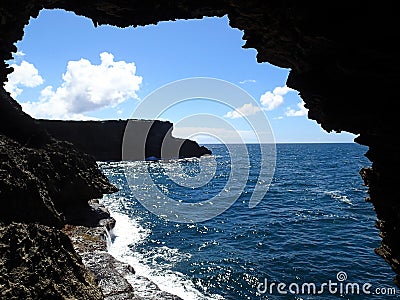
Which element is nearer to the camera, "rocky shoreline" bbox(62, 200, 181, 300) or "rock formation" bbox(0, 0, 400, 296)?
"rock formation" bbox(0, 0, 400, 296)

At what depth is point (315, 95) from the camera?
1045 centimetres

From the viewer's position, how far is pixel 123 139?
109375mm

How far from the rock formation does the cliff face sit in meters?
81.9

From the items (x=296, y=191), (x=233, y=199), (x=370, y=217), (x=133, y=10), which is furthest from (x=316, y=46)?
(x=296, y=191)

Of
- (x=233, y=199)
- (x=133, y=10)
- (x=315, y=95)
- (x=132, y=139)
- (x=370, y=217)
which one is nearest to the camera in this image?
(x=315, y=95)

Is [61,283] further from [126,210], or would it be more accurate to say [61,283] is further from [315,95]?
[126,210]

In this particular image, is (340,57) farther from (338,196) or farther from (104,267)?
(338,196)

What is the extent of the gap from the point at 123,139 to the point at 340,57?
105865mm

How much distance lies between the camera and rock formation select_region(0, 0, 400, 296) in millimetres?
7387

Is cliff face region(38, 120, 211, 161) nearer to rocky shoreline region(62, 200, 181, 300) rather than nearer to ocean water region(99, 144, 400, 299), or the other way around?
ocean water region(99, 144, 400, 299)

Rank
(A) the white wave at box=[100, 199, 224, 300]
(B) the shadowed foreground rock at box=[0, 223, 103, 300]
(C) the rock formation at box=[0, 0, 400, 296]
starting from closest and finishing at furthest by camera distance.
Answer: (C) the rock formation at box=[0, 0, 400, 296] < (B) the shadowed foreground rock at box=[0, 223, 103, 300] < (A) the white wave at box=[100, 199, 224, 300]

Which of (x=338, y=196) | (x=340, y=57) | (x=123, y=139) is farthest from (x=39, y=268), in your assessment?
(x=123, y=139)

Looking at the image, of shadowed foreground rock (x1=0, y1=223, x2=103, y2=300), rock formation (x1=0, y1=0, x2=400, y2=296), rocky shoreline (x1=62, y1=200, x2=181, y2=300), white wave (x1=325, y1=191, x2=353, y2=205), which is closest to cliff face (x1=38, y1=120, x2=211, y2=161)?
white wave (x1=325, y1=191, x2=353, y2=205)

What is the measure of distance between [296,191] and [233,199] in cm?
1210
